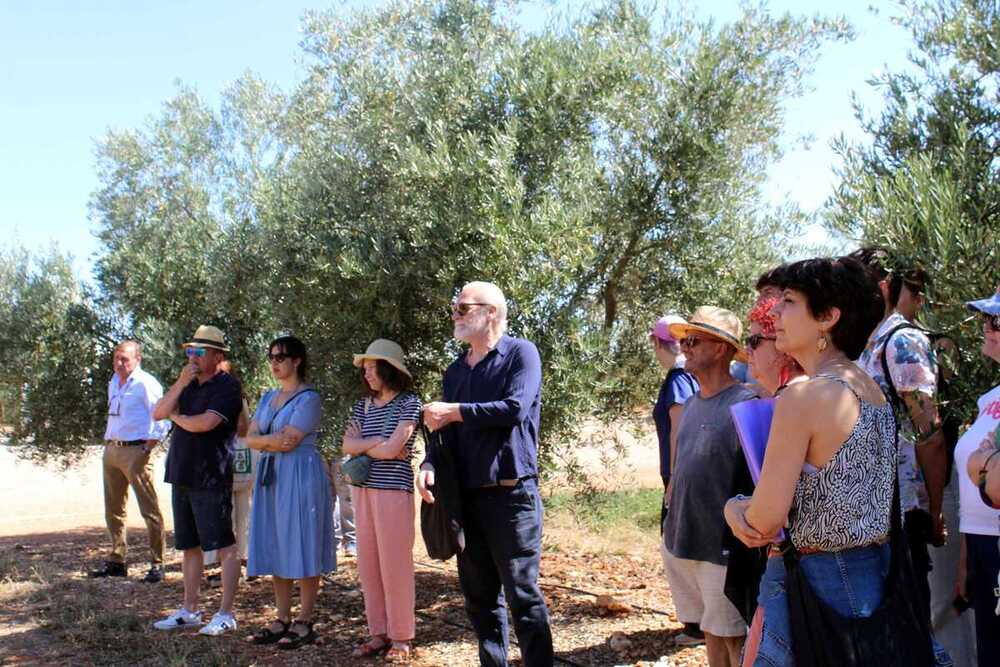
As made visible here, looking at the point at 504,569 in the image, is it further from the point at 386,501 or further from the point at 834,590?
the point at 834,590

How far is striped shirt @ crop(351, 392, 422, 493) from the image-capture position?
20.7ft

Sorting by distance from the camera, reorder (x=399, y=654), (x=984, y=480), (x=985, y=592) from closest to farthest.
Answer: (x=984, y=480)
(x=985, y=592)
(x=399, y=654)

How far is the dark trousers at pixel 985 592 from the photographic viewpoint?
3.71 m

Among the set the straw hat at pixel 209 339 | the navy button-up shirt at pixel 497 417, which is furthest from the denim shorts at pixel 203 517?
the navy button-up shirt at pixel 497 417

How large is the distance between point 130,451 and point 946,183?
814 centimetres

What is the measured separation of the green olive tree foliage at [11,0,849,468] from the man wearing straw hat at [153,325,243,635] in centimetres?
72

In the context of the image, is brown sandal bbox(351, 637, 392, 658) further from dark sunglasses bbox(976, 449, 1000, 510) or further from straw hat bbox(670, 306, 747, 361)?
dark sunglasses bbox(976, 449, 1000, 510)

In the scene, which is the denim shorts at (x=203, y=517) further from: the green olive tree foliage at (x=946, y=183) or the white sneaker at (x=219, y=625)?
the green olive tree foliage at (x=946, y=183)

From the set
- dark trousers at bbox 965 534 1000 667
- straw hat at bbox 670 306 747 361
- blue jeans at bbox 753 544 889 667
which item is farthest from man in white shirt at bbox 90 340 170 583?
blue jeans at bbox 753 544 889 667

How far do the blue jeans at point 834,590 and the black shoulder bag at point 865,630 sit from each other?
0.06 feet

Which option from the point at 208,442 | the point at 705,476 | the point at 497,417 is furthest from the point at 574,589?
the point at 705,476

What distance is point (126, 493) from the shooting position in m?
9.87

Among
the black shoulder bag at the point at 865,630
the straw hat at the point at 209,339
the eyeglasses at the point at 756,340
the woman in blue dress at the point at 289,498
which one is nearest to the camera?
the black shoulder bag at the point at 865,630

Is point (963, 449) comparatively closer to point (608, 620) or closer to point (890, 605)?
point (890, 605)
